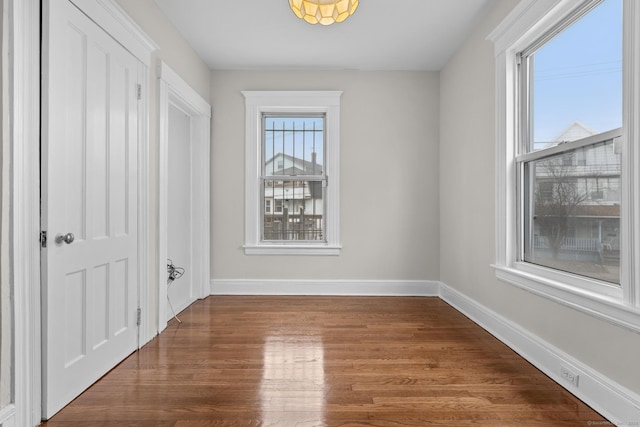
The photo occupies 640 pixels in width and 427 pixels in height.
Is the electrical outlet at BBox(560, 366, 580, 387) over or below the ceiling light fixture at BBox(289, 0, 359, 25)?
below

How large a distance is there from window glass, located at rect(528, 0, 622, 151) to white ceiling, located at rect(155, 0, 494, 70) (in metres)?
0.96

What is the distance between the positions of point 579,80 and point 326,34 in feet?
7.46

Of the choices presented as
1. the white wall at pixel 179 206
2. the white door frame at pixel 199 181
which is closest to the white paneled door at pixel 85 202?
the white wall at pixel 179 206

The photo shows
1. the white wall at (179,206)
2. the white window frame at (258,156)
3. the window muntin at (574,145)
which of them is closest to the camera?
the window muntin at (574,145)

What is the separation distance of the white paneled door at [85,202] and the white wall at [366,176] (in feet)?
6.04

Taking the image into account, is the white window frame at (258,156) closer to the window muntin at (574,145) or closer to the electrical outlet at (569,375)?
the window muntin at (574,145)

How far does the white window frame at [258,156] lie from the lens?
4.55 metres

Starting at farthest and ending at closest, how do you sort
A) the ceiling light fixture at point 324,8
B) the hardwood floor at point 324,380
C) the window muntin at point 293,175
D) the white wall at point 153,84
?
the window muntin at point 293,175 < the white wall at point 153,84 < the ceiling light fixture at point 324,8 < the hardwood floor at point 324,380

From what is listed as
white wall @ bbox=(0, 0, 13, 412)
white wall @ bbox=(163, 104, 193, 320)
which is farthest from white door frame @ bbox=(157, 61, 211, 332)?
white wall @ bbox=(0, 0, 13, 412)

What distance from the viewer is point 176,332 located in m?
3.21

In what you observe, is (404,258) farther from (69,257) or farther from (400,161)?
(69,257)

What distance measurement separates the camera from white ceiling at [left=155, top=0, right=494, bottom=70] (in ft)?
10.5

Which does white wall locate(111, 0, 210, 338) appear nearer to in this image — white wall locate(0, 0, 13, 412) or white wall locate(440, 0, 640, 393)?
white wall locate(0, 0, 13, 412)

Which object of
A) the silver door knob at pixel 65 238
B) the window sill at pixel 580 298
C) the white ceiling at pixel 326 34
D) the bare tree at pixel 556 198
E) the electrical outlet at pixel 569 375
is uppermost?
the white ceiling at pixel 326 34
